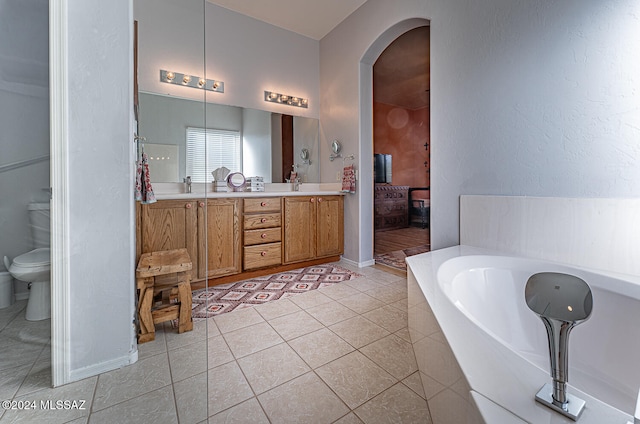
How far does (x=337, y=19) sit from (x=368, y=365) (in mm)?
3578

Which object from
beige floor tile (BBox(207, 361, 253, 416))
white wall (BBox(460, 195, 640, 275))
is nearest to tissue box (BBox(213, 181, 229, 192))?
beige floor tile (BBox(207, 361, 253, 416))

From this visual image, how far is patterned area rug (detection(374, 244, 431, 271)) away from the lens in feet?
10.2

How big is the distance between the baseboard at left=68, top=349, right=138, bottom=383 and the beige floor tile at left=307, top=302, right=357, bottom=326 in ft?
3.47

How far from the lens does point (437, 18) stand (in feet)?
7.14

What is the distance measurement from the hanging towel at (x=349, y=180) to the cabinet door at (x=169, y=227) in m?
1.64

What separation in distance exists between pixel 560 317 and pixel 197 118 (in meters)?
2.99

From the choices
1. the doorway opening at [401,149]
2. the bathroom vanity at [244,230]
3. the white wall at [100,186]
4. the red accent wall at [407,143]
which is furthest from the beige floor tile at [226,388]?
the red accent wall at [407,143]

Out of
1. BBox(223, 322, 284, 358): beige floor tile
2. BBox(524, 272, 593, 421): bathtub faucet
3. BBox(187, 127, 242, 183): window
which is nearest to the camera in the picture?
BBox(524, 272, 593, 421): bathtub faucet

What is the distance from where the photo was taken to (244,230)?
2.68 meters

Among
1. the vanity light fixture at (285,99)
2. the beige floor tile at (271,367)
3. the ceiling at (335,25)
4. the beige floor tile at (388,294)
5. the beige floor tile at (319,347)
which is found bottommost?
the beige floor tile at (271,367)

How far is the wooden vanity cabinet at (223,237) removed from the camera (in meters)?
2.47

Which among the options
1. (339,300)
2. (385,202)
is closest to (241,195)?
(339,300)

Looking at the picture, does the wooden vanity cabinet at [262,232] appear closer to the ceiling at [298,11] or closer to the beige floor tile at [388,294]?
the beige floor tile at [388,294]

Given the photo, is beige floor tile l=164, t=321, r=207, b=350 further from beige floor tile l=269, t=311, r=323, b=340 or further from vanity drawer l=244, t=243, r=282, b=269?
vanity drawer l=244, t=243, r=282, b=269
